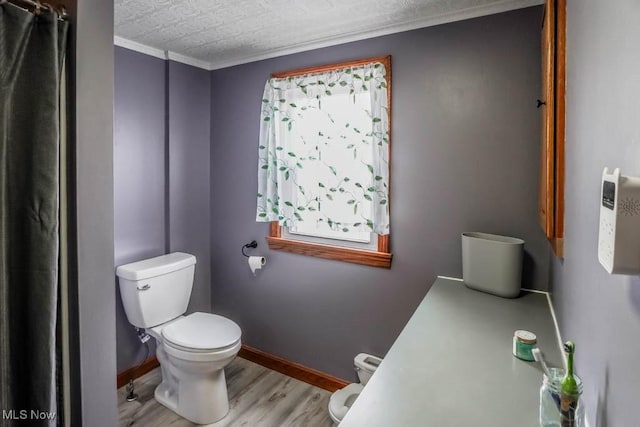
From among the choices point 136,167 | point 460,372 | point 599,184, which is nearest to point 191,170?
point 136,167

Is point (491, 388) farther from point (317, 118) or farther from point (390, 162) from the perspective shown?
point (317, 118)

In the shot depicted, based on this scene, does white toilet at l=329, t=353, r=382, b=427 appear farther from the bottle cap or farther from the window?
the bottle cap

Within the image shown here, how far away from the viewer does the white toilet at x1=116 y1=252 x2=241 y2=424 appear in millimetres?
1997

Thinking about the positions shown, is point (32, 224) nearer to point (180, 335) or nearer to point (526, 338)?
point (180, 335)

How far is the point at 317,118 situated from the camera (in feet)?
7.38

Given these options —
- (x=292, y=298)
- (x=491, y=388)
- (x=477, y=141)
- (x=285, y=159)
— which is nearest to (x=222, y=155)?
(x=285, y=159)

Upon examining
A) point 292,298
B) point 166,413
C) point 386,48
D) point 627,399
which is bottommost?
point 166,413

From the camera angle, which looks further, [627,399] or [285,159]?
[285,159]

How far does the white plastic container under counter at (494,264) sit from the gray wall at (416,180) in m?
0.17

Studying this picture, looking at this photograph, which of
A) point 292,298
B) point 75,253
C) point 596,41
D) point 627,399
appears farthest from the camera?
point 292,298

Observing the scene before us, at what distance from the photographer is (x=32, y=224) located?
1.25m

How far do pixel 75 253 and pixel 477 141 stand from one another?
1.88m

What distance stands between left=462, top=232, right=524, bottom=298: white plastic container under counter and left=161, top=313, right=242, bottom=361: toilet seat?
135 cm

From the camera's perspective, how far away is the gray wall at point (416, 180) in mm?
1746
